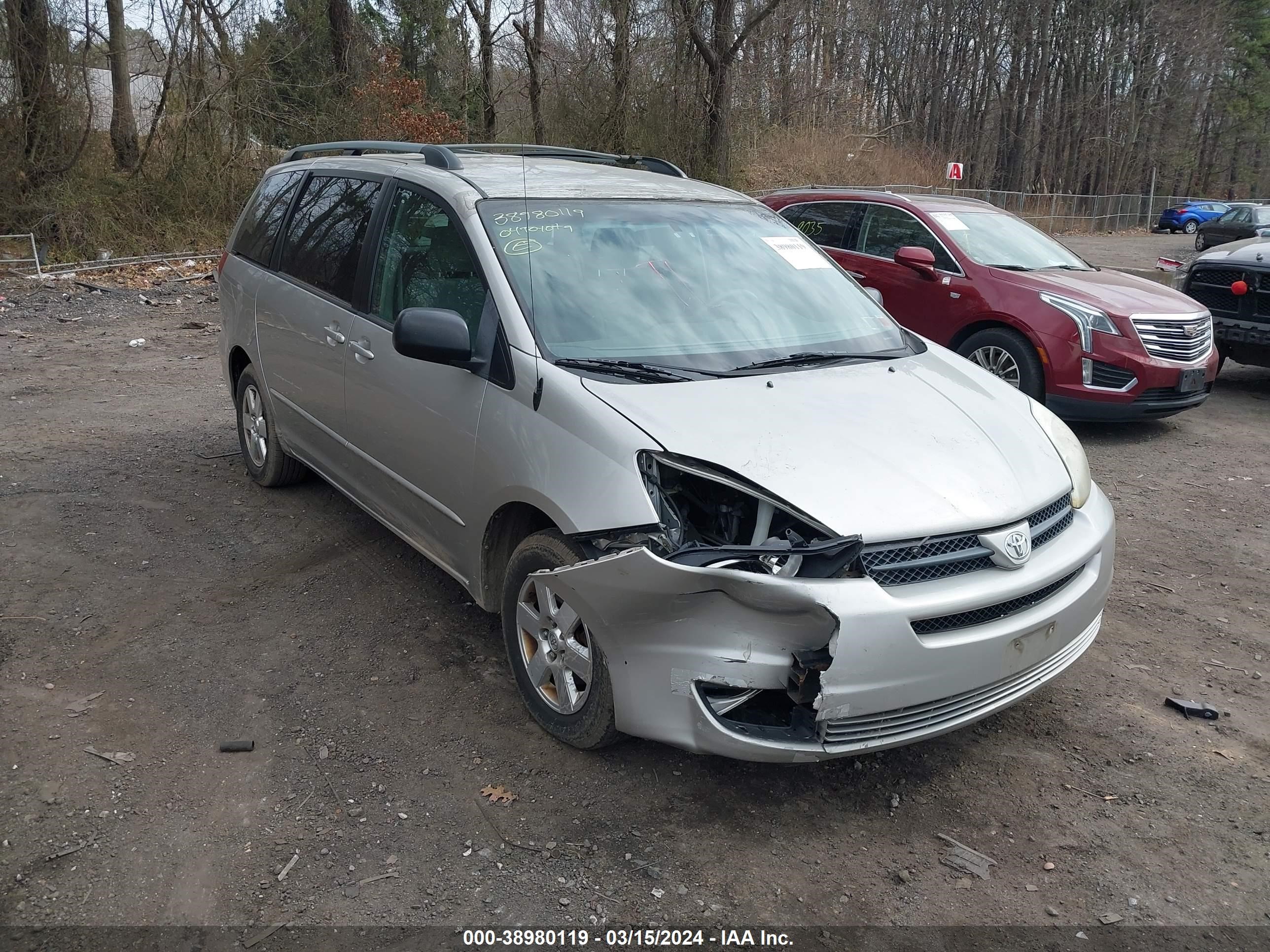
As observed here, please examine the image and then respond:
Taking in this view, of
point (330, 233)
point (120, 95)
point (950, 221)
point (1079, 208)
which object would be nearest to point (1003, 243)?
point (950, 221)

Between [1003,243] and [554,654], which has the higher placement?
[1003,243]

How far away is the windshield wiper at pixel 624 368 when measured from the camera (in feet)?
11.3

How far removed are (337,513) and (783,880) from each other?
11.8 feet

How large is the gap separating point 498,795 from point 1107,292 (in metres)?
6.79

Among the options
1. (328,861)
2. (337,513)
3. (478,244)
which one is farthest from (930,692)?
(337,513)

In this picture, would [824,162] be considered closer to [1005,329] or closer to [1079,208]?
[1079,208]

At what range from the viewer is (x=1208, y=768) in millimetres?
3479

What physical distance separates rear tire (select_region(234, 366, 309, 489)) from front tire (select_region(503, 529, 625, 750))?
2.64m

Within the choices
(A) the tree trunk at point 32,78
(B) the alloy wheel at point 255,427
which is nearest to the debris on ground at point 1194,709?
(B) the alloy wheel at point 255,427

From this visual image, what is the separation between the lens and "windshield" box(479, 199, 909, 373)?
3.69 m

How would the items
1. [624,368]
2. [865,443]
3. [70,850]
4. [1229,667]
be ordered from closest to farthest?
[70,850] → [865,443] → [624,368] → [1229,667]

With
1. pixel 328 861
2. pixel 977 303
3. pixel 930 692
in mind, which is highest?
pixel 977 303

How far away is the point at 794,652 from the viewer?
2822 millimetres

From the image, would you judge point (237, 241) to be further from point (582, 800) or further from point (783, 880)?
point (783, 880)
